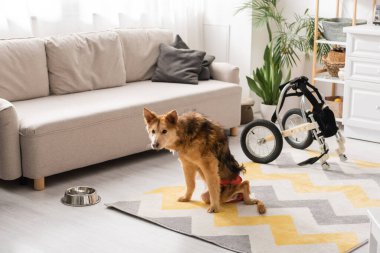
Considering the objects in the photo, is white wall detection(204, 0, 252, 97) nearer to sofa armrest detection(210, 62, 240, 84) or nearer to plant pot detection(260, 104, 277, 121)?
plant pot detection(260, 104, 277, 121)

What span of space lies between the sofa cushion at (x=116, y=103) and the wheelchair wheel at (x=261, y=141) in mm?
514

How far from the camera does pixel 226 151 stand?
379cm

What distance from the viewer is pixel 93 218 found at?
3.70m

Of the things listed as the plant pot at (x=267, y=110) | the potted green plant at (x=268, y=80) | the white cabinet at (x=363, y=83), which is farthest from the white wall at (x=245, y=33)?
the white cabinet at (x=363, y=83)

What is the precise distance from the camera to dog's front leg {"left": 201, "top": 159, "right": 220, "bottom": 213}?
12.1 feet

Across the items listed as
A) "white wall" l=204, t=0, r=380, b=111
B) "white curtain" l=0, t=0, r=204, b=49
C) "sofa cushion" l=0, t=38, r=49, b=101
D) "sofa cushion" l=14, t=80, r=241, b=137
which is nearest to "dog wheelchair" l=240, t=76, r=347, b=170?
"sofa cushion" l=14, t=80, r=241, b=137

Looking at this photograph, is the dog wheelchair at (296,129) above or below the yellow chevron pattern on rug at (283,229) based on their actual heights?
above

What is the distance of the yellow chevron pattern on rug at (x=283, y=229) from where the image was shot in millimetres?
3367

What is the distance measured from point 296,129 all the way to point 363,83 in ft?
2.86

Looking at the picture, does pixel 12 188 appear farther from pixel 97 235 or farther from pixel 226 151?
pixel 226 151

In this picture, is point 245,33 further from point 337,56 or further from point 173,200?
point 173,200

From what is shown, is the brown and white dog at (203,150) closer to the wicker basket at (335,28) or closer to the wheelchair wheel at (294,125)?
the wheelchair wheel at (294,125)

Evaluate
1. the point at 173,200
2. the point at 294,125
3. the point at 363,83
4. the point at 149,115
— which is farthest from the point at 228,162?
the point at 363,83

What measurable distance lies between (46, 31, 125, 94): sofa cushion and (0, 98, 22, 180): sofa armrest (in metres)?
0.86
